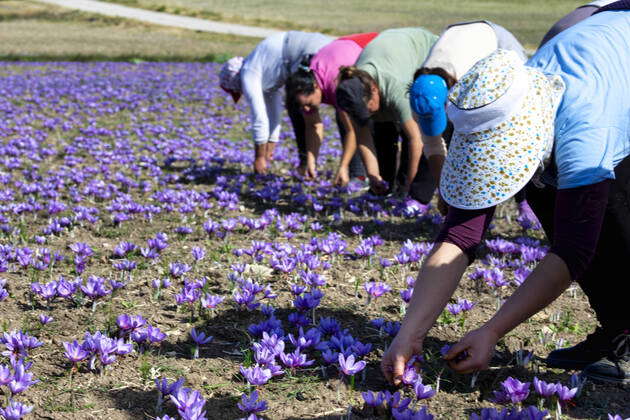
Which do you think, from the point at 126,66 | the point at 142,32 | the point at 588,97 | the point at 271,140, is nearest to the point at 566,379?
the point at 588,97

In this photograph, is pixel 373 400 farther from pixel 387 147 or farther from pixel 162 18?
pixel 162 18

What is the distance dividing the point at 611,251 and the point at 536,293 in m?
0.63

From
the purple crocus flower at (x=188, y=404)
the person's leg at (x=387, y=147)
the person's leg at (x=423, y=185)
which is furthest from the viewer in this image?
the person's leg at (x=387, y=147)

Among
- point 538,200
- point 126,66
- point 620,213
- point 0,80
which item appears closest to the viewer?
point 620,213

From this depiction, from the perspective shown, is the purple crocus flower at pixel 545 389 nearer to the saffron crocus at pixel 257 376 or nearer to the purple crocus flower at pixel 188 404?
the saffron crocus at pixel 257 376

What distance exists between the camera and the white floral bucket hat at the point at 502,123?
2.24 metres

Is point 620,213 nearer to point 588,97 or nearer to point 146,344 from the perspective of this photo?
point 588,97

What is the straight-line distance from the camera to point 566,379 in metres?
3.00

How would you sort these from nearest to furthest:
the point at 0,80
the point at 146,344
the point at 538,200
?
the point at 538,200
the point at 146,344
the point at 0,80

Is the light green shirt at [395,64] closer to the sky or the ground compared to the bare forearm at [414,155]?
closer to the sky

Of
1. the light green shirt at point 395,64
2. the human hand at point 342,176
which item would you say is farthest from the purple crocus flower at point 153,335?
the human hand at point 342,176

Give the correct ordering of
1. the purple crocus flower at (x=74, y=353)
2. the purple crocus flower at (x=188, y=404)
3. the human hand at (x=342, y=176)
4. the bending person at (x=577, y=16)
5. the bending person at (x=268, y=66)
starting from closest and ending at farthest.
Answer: the purple crocus flower at (x=188, y=404), the purple crocus flower at (x=74, y=353), the bending person at (x=577, y=16), the human hand at (x=342, y=176), the bending person at (x=268, y=66)

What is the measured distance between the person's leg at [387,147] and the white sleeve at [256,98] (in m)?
1.23

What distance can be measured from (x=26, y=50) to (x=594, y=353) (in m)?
28.2
